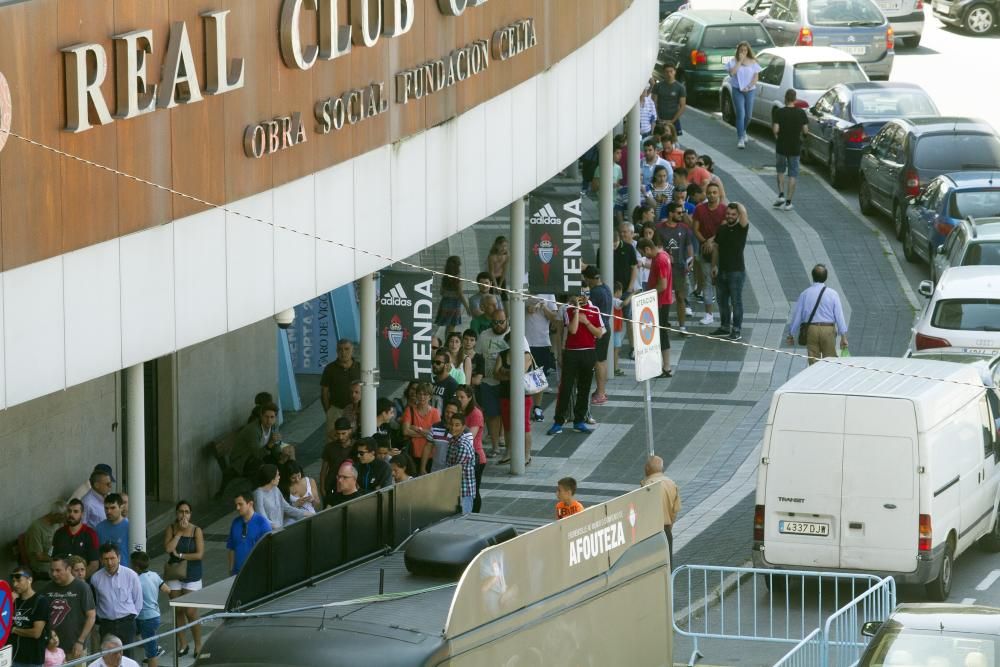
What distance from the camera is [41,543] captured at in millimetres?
16031

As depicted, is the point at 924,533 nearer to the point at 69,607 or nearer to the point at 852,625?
the point at 852,625

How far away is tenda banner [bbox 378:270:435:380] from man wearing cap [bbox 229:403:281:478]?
2.45 m

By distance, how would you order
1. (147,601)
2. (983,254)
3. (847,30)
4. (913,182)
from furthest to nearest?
1. (847,30)
2. (913,182)
3. (983,254)
4. (147,601)

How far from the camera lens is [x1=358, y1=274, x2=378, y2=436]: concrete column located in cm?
1697

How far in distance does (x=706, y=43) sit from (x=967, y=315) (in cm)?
1870

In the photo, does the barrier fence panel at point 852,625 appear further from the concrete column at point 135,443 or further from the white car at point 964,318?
the white car at point 964,318

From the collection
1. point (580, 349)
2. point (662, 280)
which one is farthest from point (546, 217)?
point (662, 280)

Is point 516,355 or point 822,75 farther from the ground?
point 516,355

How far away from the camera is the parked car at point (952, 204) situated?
26.2m

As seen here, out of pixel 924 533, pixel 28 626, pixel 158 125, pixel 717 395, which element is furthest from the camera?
pixel 717 395

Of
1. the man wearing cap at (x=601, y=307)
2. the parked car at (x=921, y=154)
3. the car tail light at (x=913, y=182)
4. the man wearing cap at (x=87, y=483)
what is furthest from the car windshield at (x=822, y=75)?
the man wearing cap at (x=87, y=483)

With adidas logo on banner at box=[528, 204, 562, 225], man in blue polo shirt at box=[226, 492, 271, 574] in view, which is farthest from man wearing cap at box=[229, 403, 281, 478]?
man in blue polo shirt at box=[226, 492, 271, 574]

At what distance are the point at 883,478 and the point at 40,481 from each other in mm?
7427

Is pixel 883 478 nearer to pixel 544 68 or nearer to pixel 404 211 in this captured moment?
pixel 404 211
